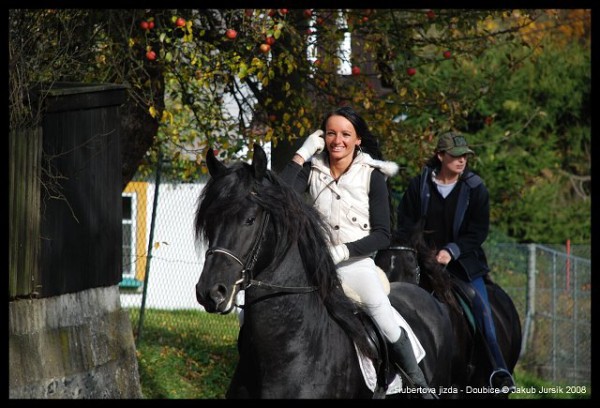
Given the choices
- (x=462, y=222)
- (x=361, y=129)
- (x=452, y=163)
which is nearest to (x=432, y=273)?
(x=462, y=222)

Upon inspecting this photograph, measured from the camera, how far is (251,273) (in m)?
5.55

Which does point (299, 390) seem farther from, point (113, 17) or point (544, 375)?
point (544, 375)

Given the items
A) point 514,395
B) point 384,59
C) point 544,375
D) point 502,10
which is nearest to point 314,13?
point 384,59

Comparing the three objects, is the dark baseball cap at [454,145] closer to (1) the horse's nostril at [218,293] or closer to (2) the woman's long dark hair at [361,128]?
(2) the woman's long dark hair at [361,128]

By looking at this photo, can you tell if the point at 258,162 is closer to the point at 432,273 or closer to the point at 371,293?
the point at 371,293

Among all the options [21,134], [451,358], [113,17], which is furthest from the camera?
[113,17]

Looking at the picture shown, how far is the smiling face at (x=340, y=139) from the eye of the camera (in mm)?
6477

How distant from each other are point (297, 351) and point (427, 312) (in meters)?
1.98

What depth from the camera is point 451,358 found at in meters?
7.77

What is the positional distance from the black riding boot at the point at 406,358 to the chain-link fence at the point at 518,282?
23.7 ft

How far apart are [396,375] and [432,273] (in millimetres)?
1990

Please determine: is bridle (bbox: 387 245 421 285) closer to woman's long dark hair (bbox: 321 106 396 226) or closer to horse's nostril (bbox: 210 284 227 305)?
woman's long dark hair (bbox: 321 106 396 226)

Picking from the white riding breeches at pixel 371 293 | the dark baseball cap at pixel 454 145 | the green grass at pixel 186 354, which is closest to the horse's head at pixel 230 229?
the white riding breeches at pixel 371 293

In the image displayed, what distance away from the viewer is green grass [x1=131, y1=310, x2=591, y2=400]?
10992 millimetres
